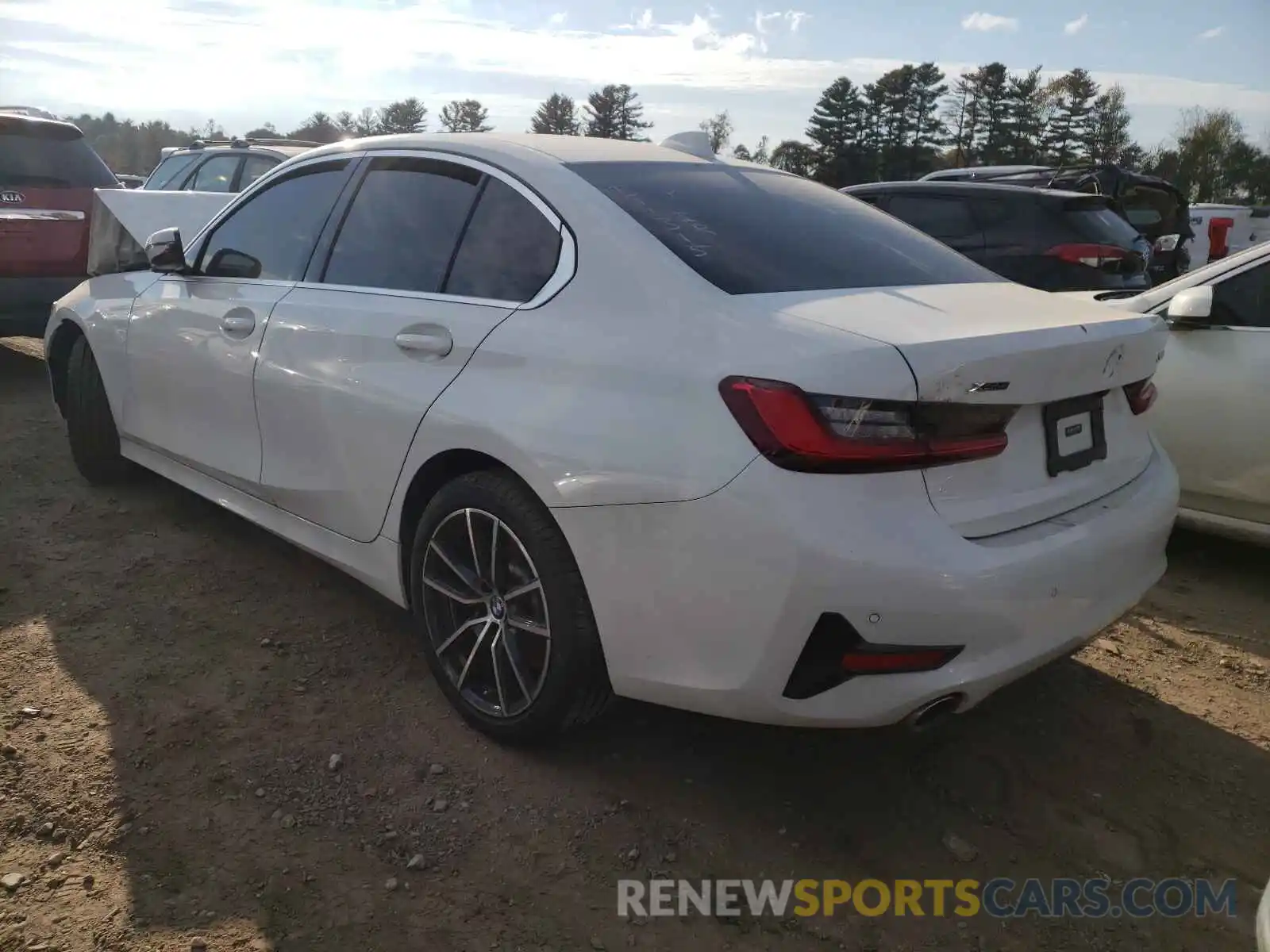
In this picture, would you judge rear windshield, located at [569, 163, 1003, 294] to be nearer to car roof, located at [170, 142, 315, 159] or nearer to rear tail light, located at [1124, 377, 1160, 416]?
rear tail light, located at [1124, 377, 1160, 416]

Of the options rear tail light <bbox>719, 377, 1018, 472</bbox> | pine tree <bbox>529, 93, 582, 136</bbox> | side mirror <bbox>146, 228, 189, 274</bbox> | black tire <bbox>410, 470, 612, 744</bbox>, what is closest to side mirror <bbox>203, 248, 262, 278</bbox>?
side mirror <bbox>146, 228, 189, 274</bbox>

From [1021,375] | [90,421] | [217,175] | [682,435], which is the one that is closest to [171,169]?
[217,175]

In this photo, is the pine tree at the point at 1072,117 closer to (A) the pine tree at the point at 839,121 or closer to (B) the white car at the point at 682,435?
(A) the pine tree at the point at 839,121

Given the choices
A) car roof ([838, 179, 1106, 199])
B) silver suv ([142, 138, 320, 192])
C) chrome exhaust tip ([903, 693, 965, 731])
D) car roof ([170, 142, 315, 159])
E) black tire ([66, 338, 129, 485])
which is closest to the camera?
chrome exhaust tip ([903, 693, 965, 731])

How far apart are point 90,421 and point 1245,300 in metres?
5.04

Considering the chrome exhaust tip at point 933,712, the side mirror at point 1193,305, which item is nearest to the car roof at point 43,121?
the side mirror at point 1193,305

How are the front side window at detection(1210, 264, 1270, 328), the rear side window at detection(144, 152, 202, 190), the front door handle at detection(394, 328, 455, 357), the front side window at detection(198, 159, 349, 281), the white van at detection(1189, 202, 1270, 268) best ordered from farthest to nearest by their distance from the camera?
the white van at detection(1189, 202, 1270, 268) → the rear side window at detection(144, 152, 202, 190) → the front side window at detection(1210, 264, 1270, 328) → the front side window at detection(198, 159, 349, 281) → the front door handle at detection(394, 328, 455, 357)

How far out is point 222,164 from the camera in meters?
9.32

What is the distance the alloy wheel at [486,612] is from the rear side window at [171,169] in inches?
336

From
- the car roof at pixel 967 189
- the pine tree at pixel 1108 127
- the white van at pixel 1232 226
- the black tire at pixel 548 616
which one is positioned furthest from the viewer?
the pine tree at pixel 1108 127

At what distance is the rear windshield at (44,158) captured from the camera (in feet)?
23.0

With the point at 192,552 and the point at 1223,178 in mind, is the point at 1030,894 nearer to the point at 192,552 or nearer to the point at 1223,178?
the point at 192,552

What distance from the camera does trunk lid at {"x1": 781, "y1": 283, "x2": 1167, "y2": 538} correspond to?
212 cm

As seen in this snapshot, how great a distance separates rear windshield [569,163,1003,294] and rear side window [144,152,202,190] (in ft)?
27.6
